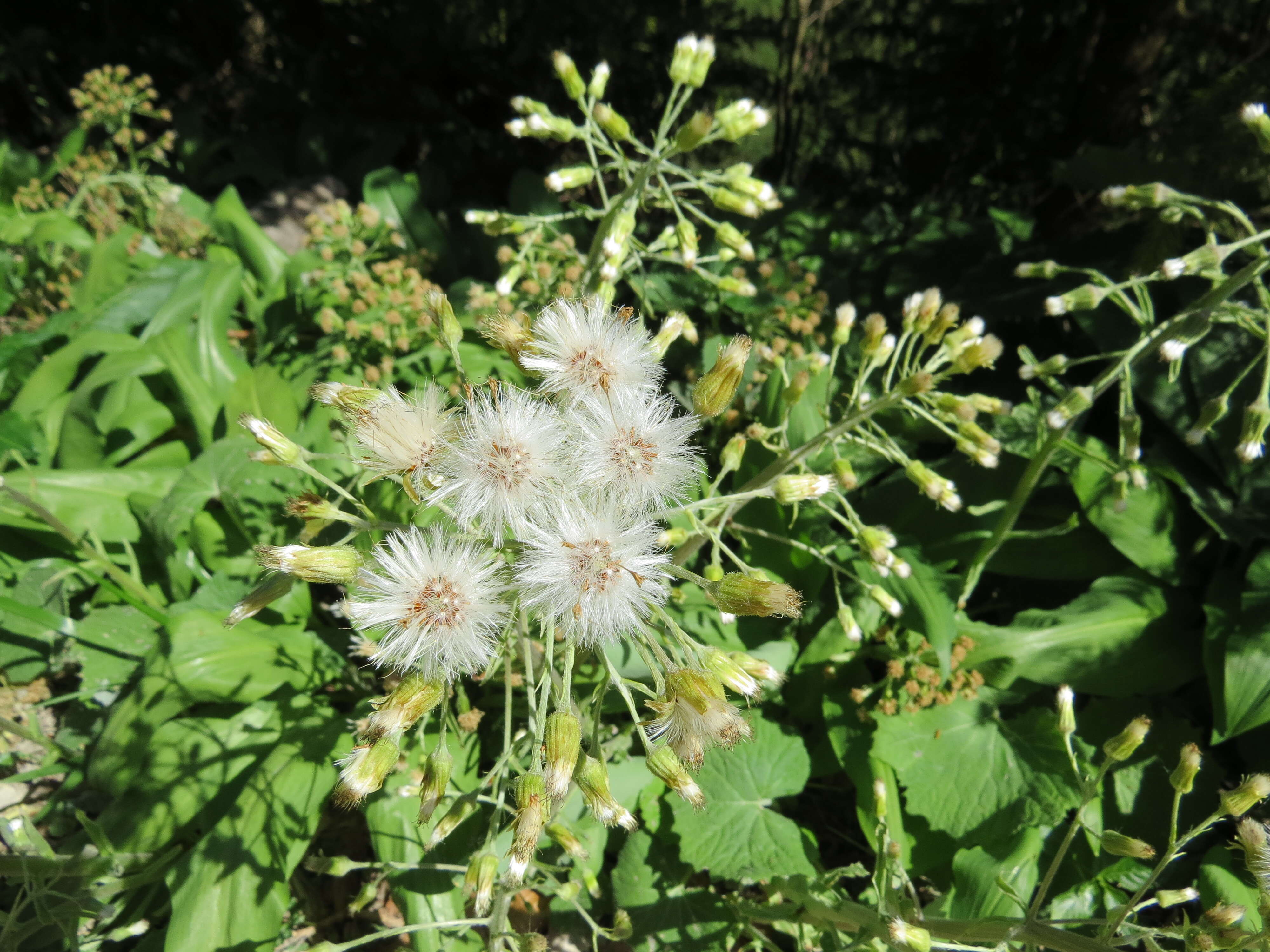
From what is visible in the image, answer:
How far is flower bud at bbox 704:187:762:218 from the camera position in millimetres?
1711

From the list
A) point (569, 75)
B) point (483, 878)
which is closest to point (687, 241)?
point (569, 75)

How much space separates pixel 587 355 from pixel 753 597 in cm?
52

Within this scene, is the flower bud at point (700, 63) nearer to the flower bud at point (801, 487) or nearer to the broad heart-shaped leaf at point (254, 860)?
the flower bud at point (801, 487)

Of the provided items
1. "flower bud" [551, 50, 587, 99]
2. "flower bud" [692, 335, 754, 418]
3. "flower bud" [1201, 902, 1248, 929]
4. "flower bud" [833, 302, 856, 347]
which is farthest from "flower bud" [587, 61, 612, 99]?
"flower bud" [1201, 902, 1248, 929]

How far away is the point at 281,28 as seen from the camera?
5.45 meters

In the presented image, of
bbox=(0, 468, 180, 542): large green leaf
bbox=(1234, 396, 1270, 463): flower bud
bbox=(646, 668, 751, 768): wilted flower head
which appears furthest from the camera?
bbox=(0, 468, 180, 542): large green leaf

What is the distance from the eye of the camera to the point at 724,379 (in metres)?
1.30

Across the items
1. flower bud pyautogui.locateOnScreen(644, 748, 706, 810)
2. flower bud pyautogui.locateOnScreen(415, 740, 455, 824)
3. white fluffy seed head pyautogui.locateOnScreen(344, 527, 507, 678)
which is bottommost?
flower bud pyautogui.locateOnScreen(415, 740, 455, 824)

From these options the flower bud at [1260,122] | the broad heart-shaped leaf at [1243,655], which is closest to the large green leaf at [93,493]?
the flower bud at [1260,122]

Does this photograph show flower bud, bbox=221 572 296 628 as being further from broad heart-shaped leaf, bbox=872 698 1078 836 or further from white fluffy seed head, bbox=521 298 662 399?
broad heart-shaped leaf, bbox=872 698 1078 836

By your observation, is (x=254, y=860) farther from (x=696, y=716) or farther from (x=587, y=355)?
(x=587, y=355)

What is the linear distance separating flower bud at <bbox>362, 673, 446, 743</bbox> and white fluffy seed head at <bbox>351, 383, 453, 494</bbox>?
0.32 m

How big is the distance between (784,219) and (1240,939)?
3.17 meters

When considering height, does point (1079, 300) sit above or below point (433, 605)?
above
